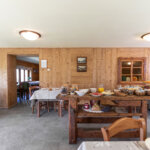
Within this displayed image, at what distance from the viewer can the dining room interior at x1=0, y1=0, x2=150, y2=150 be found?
1540mm

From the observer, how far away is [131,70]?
3.90 meters

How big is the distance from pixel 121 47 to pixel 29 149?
14.4ft

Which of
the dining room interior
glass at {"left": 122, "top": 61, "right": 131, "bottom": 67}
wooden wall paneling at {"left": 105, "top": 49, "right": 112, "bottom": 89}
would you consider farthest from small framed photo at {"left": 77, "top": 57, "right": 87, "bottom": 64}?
glass at {"left": 122, "top": 61, "right": 131, "bottom": 67}

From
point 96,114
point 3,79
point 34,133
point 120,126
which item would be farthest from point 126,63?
point 3,79

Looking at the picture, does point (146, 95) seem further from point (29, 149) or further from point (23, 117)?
point (23, 117)

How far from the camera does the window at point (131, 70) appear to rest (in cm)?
389

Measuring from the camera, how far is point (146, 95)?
1.85 meters

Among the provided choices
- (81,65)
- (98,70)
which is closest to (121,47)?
(98,70)

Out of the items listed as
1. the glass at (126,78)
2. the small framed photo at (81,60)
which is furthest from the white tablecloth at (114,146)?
the glass at (126,78)

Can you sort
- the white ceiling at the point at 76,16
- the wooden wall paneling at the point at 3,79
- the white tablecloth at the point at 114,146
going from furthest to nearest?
the wooden wall paneling at the point at 3,79
the white ceiling at the point at 76,16
the white tablecloth at the point at 114,146

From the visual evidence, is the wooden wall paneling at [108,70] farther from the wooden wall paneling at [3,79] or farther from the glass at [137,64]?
the wooden wall paneling at [3,79]

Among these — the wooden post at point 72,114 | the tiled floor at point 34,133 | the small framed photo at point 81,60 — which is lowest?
the tiled floor at point 34,133

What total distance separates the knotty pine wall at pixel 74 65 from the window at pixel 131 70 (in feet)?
0.64

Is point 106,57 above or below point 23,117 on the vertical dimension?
above
